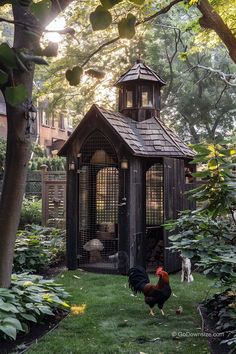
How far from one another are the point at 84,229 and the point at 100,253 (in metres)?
0.67

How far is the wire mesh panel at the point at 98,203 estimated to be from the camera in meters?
9.58

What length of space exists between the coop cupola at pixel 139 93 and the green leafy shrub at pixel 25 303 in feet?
17.8

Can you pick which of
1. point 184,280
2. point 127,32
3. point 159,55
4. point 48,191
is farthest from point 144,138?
Answer: point 159,55

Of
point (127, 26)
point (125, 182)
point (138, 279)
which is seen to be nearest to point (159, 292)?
point (138, 279)

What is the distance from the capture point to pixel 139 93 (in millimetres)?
10438

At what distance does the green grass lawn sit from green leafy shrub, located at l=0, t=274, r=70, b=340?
0.30 meters

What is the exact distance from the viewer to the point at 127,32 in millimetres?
1123

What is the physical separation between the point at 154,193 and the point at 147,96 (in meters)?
2.41

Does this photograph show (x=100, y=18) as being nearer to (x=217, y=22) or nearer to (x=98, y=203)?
(x=217, y=22)

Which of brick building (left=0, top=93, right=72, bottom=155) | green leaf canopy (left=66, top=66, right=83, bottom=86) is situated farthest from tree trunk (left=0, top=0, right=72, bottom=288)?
brick building (left=0, top=93, right=72, bottom=155)

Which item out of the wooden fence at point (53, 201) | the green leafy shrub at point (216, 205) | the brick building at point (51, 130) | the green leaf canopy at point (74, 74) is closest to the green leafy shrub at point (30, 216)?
the wooden fence at point (53, 201)

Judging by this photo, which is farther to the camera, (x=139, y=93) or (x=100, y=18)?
(x=139, y=93)

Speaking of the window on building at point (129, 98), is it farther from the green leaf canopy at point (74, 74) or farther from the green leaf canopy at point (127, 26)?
the green leaf canopy at point (127, 26)

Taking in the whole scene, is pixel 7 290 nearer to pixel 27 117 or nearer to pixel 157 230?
pixel 27 117
